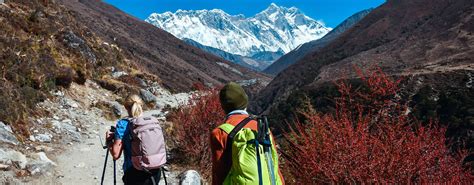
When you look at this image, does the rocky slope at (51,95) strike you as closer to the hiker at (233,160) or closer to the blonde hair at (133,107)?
the blonde hair at (133,107)

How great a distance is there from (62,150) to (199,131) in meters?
3.39

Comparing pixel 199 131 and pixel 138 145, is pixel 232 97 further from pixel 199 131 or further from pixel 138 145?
pixel 199 131

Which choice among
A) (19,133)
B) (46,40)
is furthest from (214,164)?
(46,40)

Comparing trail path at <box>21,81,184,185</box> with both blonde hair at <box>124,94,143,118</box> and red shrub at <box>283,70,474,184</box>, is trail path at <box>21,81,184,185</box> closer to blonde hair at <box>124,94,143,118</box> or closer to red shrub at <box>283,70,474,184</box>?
blonde hair at <box>124,94,143,118</box>

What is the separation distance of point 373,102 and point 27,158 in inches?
266

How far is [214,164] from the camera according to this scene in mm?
3066

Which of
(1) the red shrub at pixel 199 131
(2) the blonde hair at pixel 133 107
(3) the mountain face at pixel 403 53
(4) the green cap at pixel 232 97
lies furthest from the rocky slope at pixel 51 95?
(3) the mountain face at pixel 403 53

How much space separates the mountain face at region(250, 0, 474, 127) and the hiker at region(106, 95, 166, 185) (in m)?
31.8

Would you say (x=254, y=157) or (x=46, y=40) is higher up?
(x=46, y=40)

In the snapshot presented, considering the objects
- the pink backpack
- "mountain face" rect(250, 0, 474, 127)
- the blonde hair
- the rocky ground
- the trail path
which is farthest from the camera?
"mountain face" rect(250, 0, 474, 127)

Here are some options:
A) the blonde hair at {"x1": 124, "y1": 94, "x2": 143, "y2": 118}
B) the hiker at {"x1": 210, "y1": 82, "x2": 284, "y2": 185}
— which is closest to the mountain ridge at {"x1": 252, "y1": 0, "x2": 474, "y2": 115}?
the blonde hair at {"x1": 124, "y1": 94, "x2": 143, "y2": 118}

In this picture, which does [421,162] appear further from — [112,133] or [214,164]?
[112,133]

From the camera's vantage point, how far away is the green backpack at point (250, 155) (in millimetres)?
2959

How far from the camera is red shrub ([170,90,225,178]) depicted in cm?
935
